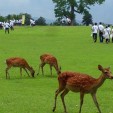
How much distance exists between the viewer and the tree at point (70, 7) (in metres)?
106

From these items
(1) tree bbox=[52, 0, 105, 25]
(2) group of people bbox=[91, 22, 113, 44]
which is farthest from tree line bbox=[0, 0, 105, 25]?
(2) group of people bbox=[91, 22, 113, 44]

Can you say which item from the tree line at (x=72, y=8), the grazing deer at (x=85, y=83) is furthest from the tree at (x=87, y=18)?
the grazing deer at (x=85, y=83)

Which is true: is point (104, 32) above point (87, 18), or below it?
below

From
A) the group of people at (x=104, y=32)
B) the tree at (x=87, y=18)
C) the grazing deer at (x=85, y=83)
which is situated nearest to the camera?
the grazing deer at (x=85, y=83)

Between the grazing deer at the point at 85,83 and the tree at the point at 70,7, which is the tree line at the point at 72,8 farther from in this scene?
the grazing deer at the point at 85,83

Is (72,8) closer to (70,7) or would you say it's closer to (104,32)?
(70,7)

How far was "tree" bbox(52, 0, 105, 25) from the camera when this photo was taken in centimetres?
10622

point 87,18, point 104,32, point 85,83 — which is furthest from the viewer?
point 87,18

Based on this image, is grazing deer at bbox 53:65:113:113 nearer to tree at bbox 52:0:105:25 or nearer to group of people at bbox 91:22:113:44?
group of people at bbox 91:22:113:44

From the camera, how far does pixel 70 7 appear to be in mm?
109438

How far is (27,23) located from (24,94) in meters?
69.7

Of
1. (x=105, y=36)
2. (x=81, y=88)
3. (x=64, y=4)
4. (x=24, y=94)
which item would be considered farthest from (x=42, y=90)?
(x=64, y=4)

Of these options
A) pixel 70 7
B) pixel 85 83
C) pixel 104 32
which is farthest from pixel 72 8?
pixel 85 83

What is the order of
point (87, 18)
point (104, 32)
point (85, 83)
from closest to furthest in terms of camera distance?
point (85, 83) → point (104, 32) → point (87, 18)
